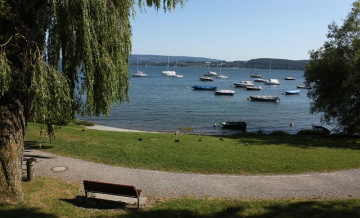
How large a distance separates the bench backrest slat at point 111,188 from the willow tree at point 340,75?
61.7 feet

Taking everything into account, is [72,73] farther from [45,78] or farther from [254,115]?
[254,115]

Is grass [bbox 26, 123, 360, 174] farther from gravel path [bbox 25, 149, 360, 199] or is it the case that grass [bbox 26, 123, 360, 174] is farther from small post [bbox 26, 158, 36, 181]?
small post [bbox 26, 158, 36, 181]

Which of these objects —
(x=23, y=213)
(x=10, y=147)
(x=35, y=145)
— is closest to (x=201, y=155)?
(x=35, y=145)

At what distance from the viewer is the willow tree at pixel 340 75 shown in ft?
79.7

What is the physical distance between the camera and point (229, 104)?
63.3 meters

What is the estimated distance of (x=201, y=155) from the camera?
53.5ft

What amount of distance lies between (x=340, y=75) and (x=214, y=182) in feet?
54.7

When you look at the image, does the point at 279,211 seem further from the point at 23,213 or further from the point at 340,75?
the point at 340,75

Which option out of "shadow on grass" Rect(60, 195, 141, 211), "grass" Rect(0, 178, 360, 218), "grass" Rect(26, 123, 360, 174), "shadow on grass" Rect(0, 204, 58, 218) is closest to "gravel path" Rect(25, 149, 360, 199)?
"grass" Rect(26, 123, 360, 174)

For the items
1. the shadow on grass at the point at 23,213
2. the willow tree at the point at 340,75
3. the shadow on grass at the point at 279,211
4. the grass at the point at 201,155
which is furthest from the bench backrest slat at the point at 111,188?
the willow tree at the point at 340,75

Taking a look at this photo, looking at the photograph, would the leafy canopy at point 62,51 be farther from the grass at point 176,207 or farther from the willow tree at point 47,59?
the grass at point 176,207

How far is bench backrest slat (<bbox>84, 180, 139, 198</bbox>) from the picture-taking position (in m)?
9.23

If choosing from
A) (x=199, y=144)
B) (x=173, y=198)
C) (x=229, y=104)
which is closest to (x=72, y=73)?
(x=173, y=198)

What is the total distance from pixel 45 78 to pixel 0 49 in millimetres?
1158
